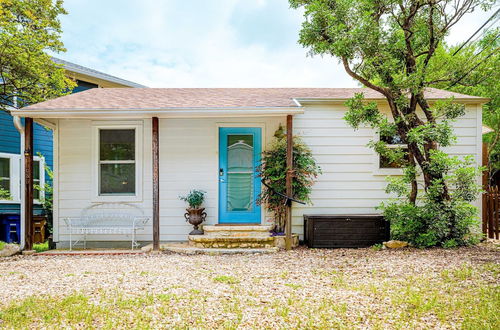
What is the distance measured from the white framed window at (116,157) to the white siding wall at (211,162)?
17 cm

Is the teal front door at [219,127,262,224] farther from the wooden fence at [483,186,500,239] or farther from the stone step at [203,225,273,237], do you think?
the wooden fence at [483,186,500,239]

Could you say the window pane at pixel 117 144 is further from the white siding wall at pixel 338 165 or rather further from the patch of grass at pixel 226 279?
the patch of grass at pixel 226 279

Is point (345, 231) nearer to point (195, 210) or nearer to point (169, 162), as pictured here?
point (195, 210)

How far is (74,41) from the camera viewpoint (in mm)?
16203

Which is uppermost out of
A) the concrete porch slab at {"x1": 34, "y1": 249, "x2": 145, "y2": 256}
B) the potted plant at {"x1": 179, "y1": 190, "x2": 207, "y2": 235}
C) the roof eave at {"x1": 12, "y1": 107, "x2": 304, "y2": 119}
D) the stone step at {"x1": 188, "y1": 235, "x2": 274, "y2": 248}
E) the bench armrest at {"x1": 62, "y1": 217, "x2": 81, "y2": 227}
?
the roof eave at {"x1": 12, "y1": 107, "x2": 304, "y2": 119}

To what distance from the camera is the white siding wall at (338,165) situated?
7.55m

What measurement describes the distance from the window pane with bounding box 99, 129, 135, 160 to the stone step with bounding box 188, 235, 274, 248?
2348 mm

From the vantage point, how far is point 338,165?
756 centimetres

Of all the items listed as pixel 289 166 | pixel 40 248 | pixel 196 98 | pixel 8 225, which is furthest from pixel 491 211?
pixel 8 225

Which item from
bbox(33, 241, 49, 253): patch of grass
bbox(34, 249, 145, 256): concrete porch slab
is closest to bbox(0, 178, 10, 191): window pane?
bbox(33, 241, 49, 253): patch of grass

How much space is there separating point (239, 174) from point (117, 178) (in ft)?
8.20

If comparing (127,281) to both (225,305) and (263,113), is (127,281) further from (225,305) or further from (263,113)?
(263,113)

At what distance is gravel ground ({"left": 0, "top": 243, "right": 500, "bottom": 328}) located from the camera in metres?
3.40

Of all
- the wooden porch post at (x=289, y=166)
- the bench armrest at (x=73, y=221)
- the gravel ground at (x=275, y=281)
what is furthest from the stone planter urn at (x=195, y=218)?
the bench armrest at (x=73, y=221)
